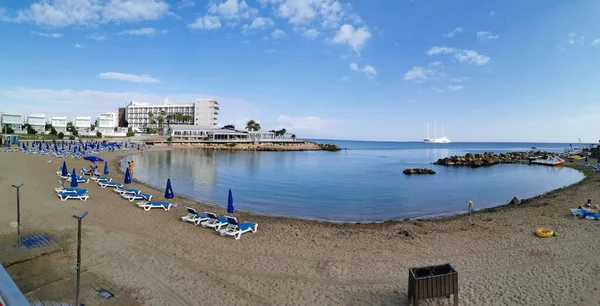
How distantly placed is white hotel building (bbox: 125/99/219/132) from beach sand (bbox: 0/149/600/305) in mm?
107995

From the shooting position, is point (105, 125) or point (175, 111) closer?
point (105, 125)

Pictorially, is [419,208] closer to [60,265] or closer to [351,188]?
[351,188]

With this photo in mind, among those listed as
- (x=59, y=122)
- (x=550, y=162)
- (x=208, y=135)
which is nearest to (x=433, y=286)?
(x=550, y=162)

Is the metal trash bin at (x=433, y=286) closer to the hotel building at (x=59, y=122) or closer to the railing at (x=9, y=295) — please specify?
the railing at (x=9, y=295)

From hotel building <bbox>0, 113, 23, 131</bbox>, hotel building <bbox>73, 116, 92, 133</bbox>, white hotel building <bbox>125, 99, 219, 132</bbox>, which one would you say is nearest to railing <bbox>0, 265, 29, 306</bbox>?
hotel building <bbox>0, 113, 23, 131</bbox>

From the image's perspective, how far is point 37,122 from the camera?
99.9 m

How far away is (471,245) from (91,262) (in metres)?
12.2

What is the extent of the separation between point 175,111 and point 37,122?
4294 centimetres

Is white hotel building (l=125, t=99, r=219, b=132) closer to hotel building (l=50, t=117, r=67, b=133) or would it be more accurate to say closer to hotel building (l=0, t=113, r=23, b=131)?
hotel building (l=50, t=117, r=67, b=133)

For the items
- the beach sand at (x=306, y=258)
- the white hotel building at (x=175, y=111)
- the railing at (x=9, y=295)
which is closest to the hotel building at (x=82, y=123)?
the white hotel building at (x=175, y=111)

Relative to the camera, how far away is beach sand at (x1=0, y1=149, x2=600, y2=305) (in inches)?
289

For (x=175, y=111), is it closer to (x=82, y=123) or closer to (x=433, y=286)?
(x=82, y=123)

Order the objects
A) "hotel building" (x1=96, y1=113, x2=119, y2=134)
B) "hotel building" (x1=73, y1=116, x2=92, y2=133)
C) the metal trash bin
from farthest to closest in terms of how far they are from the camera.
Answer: "hotel building" (x1=96, y1=113, x2=119, y2=134) → "hotel building" (x1=73, y1=116, x2=92, y2=133) → the metal trash bin

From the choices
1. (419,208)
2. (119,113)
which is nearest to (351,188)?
(419,208)
